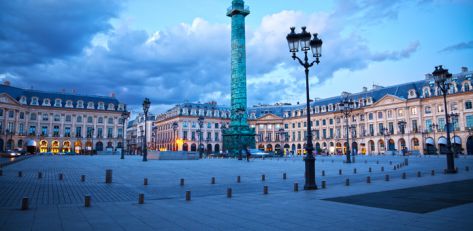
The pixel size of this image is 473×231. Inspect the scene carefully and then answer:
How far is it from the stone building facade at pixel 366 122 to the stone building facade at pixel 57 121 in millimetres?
19034

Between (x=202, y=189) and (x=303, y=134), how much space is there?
288 ft

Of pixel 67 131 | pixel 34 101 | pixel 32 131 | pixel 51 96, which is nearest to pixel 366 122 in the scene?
pixel 67 131

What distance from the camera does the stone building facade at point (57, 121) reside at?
7594 centimetres

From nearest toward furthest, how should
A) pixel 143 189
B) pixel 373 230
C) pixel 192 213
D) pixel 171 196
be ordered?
pixel 373 230 < pixel 192 213 < pixel 171 196 < pixel 143 189

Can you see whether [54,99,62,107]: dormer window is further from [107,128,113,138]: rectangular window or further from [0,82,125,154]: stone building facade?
[107,128,113,138]: rectangular window

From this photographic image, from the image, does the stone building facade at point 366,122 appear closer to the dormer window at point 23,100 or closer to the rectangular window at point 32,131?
the rectangular window at point 32,131

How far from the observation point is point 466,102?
63062mm

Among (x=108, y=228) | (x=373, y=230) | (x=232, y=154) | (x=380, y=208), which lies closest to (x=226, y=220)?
(x=108, y=228)

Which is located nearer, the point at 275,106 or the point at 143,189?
the point at 143,189

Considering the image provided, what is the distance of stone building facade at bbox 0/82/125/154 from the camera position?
7594cm

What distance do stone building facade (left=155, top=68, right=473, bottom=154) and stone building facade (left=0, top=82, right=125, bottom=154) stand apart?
19034mm

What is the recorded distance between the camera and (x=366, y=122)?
8212 centimetres

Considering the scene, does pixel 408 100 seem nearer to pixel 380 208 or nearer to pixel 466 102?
pixel 466 102

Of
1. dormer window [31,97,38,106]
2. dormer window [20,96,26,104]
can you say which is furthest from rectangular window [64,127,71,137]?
dormer window [20,96,26,104]
